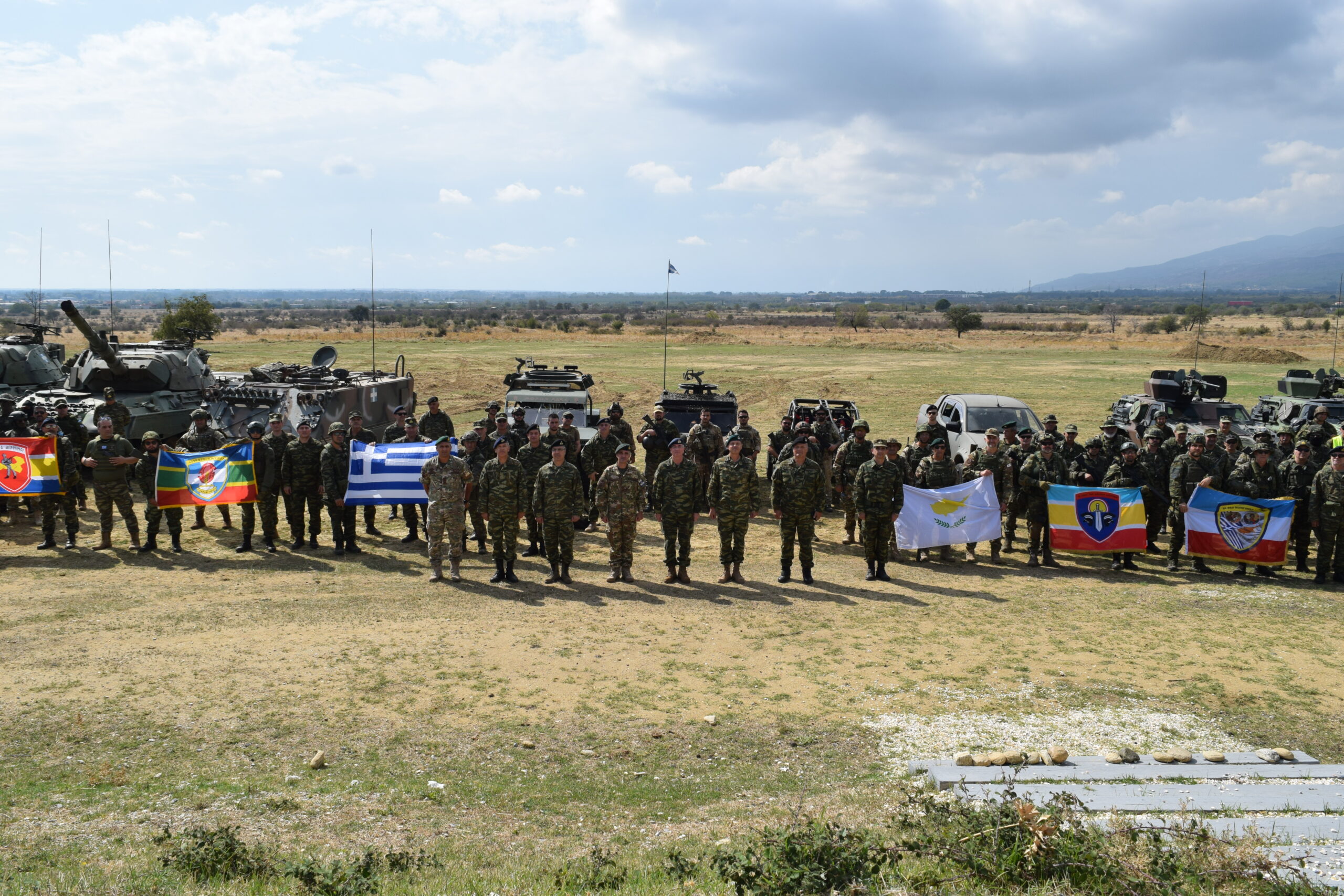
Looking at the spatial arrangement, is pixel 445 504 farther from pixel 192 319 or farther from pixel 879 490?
pixel 192 319

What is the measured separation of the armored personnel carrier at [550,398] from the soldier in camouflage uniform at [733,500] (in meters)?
4.61

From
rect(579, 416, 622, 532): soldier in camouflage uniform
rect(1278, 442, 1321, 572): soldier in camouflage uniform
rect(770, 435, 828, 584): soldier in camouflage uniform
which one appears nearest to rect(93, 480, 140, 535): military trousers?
rect(579, 416, 622, 532): soldier in camouflage uniform

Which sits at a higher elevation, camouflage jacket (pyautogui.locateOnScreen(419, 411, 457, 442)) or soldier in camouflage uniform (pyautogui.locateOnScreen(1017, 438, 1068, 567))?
camouflage jacket (pyautogui.locateOnScreen(419, 411, 457, 442))

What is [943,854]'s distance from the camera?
5145 mm

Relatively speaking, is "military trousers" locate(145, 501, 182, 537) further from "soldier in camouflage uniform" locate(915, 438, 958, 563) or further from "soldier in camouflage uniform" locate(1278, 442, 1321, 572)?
"soldier in camouflage uniform" locate(1278, 442, 1321, 572)

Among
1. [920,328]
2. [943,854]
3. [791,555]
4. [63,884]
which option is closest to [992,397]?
[791,555]

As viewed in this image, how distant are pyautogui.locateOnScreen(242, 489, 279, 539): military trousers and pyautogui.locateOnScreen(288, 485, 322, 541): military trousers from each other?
0.81 feet

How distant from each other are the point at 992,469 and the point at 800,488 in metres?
3.29

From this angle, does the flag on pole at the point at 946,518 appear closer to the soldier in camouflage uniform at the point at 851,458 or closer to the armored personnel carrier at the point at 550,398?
the soldier in camouflage uniform at the point at 851,458

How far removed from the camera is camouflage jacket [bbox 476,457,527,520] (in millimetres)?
10977

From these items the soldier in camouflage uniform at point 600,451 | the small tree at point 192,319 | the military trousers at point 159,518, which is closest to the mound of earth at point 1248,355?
the soldier in camouflage uniform at point 600,451

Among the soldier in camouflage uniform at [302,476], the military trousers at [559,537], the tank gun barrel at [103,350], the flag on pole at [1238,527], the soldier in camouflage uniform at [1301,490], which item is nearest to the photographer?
the military trousers at [559,537]

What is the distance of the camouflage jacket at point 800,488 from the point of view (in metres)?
11.1

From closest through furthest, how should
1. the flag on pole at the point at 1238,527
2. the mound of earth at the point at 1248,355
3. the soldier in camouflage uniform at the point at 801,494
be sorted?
the soldier in camouflage uniform at the point at 801,494 < the flag on pole at the point at 1238,527 < the mound of earth at the point at 1248,355
